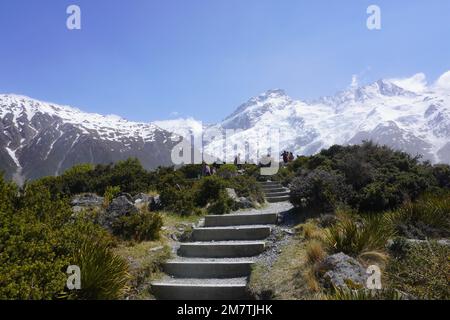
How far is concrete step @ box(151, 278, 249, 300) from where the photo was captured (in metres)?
8.00

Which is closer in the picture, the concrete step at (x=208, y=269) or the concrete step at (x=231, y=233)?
the concrete step at (x=208, y=269)

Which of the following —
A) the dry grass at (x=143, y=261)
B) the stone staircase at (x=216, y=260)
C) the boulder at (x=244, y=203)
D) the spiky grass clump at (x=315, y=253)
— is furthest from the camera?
the boulder at (x=244, y=203)

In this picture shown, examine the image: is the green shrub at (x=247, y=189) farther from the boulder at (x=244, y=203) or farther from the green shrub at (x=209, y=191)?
the green shrub at (x=209, y=191)

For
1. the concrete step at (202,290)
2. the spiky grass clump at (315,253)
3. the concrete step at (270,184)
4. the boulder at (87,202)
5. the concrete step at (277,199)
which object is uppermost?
the concrete step at (270,184)

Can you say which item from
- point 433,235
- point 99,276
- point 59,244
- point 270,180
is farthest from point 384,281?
point 270,180

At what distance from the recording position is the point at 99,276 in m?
6.84

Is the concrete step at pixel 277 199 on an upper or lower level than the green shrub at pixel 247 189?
lower

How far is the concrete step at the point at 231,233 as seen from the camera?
10578 millimetres

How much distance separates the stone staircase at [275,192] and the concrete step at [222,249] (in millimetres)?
7689

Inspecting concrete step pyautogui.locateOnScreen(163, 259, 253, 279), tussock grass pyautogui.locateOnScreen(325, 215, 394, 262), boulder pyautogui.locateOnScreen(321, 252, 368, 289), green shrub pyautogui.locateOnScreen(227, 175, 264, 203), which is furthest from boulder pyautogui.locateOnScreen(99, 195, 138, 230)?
boulder pyautogui.locateOnScreen(321, 252, 368, 289)

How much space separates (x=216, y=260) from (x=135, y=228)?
85.0 inches

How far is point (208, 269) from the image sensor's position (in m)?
9.15

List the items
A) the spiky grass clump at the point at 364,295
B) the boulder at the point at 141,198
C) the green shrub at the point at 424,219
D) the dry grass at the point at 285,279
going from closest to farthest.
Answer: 1. the spiky grass clump at the point at 364,295
2. the dry grass at the point at 285,279
3. the green shrub at the point at 424,219
4. the boulder at the point at 141,198

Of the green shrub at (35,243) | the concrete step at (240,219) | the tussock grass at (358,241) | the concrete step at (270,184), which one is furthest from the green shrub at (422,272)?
the concrete step at (270,184)
